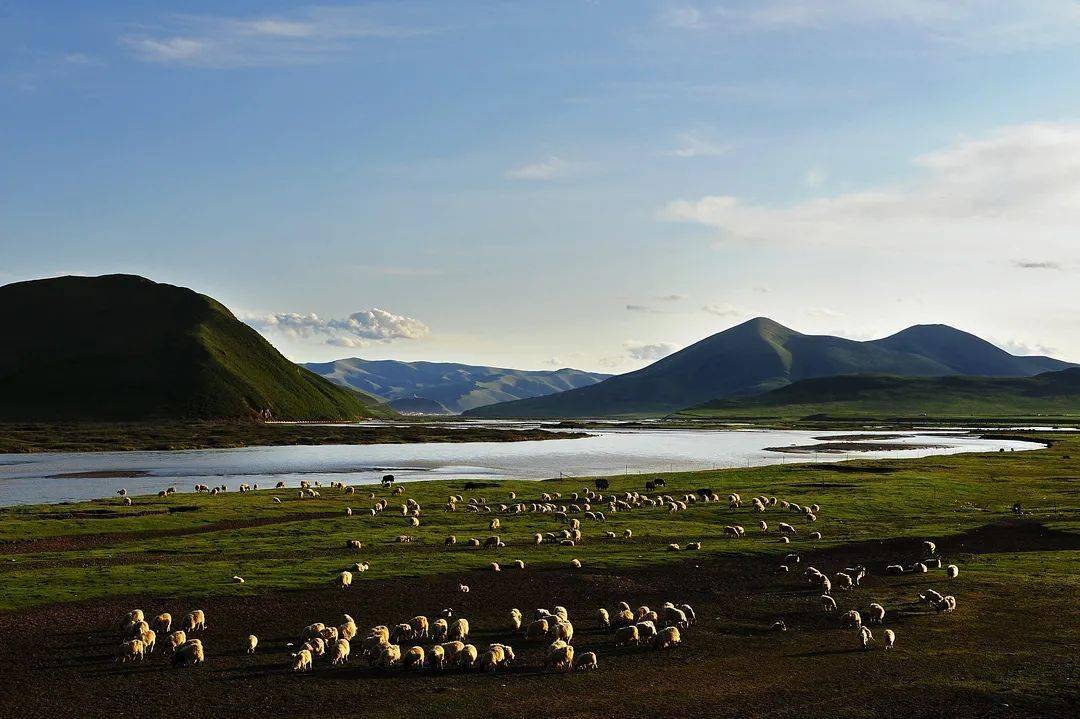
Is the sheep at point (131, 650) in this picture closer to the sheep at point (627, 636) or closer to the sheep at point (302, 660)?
the sheep at point (302, 660)

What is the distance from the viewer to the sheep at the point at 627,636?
24750 mm

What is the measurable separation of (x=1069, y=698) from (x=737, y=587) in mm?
13474

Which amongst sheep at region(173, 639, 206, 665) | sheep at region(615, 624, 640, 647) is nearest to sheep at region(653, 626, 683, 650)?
sheep at region(615, 624, 640, 647)

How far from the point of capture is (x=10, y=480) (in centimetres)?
7906

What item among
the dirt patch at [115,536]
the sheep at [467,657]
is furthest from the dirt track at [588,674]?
the dirt patch at [115,536]

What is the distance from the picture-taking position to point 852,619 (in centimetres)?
2659

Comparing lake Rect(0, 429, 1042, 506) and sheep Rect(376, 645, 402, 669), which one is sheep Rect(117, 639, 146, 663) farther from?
lake Rect(0, 429, 1042, 506)

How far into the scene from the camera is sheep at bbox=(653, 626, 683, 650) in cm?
2458

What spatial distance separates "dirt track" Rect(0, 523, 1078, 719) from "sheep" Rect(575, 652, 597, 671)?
0.31 meters

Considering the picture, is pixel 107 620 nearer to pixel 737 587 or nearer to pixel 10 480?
pixel 737 587

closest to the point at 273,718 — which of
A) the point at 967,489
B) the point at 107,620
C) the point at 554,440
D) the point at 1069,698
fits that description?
the point at 107,620

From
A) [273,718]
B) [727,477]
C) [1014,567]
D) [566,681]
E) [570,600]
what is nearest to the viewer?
[273,718]

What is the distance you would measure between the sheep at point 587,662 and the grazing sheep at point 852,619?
8.85 meters

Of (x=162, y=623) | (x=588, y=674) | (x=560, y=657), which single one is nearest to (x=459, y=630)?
(x=560, y=657)
